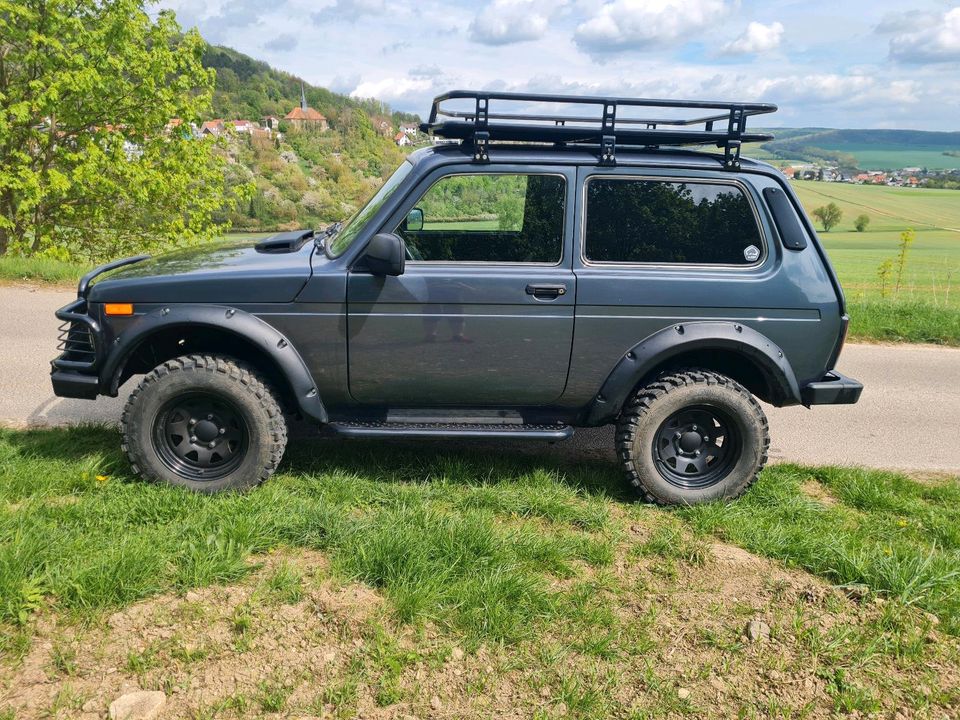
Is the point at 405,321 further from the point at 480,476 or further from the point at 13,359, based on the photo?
the point at 13,359

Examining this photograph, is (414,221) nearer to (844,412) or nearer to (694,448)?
(694,448)

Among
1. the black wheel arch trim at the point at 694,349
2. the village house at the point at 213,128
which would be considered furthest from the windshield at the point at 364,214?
the village house at the point at 213,128

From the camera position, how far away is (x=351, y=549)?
3.45 metres

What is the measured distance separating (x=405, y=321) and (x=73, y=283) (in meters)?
8.22

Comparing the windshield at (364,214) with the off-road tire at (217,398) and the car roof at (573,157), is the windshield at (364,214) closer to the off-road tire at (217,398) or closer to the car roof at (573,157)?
the car roof at (573,157)

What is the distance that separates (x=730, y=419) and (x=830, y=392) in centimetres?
59

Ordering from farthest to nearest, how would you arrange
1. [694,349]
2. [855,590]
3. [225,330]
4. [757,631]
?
[694,349] → [225,330] → [855,590] → [757,631]

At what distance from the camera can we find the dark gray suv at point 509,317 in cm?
398

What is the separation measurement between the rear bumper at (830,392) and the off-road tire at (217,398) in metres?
3.03

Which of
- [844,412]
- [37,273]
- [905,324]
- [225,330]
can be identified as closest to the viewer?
[225,330]

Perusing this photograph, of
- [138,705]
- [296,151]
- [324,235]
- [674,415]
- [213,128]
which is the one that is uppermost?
[296,151]

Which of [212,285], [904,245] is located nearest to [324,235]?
[212,285]

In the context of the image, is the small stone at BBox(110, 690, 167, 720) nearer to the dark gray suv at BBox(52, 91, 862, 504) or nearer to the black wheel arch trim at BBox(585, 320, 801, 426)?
the dark gray suv at BBox(52, 91, 862, 504)

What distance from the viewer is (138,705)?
249 centimetres
